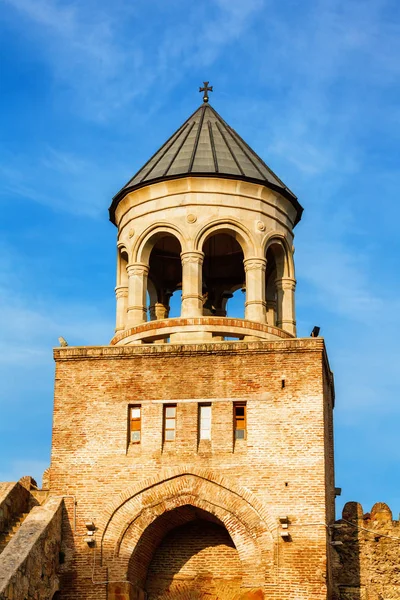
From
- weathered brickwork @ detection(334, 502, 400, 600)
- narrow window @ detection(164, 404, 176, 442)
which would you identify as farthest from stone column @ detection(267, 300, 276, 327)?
weathered brickwork @ detection(334, 502, 400, 600)

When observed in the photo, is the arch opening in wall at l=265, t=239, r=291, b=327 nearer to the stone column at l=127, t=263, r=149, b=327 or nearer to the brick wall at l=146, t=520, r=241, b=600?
the stone column at l=127, t=263, r=149, b=327

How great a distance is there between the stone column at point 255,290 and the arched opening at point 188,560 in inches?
213

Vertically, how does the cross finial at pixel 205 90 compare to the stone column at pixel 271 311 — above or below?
above

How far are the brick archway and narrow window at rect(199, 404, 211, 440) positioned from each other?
1.03 metres

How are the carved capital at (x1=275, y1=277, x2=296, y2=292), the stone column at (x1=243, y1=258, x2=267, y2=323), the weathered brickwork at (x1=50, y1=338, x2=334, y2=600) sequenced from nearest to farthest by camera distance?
the weathered brickwork at (x1=50, y1=338, x2=334, y2=600) → the stone column at (x1=243, y1=258, x2=267, y2=323) → the carved capital at (x1=275, y1=277, x2=296, y2=292)

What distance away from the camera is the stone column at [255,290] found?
3559 cm

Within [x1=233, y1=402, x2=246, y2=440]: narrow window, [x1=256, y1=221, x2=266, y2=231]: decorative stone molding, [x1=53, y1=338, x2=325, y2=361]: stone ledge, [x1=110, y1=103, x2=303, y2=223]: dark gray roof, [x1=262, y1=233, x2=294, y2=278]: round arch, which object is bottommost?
[x1=233, y1=402, x2=246, y2=440]: narrow window

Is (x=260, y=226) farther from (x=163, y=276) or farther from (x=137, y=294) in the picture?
(x=163, y=276)

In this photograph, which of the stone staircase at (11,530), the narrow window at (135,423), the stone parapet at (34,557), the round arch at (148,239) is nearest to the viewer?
the stone parapet at (34,557)

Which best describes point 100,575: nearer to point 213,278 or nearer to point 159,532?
point 159,532

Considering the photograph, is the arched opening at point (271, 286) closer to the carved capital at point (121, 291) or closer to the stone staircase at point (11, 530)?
the carved capital at point (121, 291)

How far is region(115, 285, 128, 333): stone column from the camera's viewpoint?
1462 inches

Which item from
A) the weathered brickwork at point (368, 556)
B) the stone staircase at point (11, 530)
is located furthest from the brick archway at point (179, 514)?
the weathered brickwork at point (368, 556)

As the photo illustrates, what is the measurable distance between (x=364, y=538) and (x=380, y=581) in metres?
1.19
